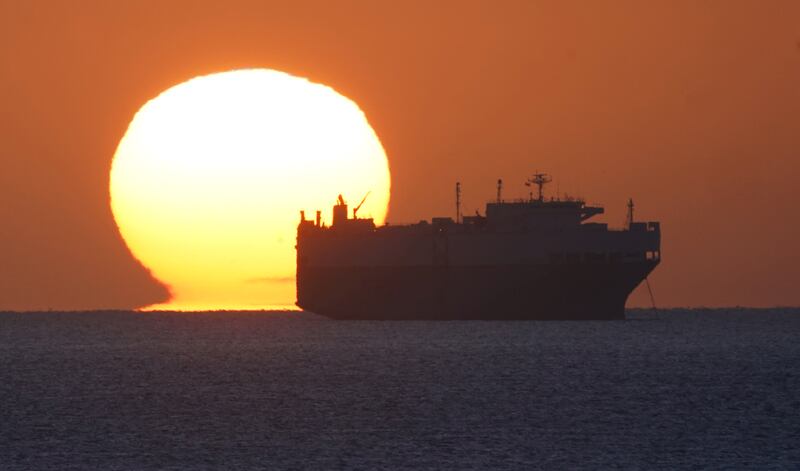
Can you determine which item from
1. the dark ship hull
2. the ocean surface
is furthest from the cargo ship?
the ocean surface

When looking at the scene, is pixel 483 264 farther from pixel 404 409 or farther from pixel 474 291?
pixel 404 409

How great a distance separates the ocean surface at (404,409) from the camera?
40156 millimetres

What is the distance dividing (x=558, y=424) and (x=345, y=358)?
43.6 metres

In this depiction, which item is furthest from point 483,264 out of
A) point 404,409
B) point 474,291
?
point 404,409

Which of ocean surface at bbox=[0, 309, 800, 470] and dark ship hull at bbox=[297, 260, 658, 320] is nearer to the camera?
ocean surface at bbox=[0, 309, 800, 470]

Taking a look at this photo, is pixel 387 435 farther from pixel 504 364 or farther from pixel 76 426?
pixel 504 364

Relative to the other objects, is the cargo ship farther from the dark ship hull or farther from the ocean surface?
the ocean surface

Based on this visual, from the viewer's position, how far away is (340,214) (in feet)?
486

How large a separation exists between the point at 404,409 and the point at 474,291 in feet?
297

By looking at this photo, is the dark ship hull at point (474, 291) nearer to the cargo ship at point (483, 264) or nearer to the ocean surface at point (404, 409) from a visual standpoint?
the cargo ship at point (483, 264)

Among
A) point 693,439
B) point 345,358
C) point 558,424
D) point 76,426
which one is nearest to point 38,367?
point 345,358

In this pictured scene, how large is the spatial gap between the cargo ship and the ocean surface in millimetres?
35230

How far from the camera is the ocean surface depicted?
40.2 m

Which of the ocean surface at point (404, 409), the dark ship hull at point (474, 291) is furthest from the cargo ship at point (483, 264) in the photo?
the ocean surface at point (404, 409)
